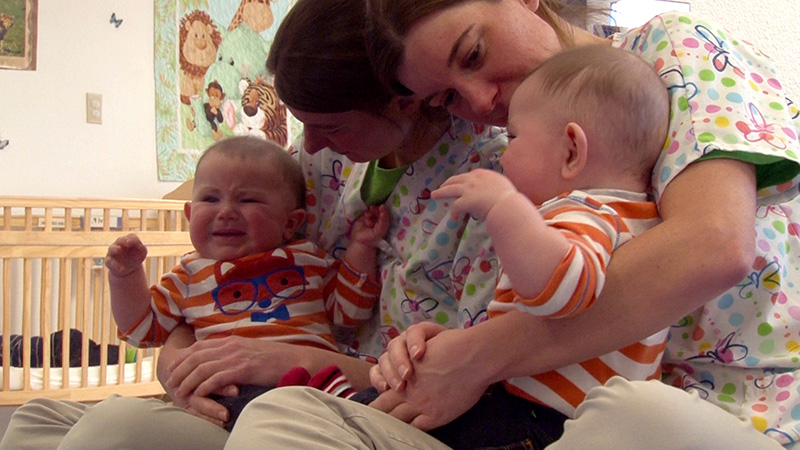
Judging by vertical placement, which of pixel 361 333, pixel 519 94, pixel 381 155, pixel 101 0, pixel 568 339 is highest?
pixel 101 0

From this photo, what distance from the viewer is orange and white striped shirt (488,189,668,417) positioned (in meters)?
0.70

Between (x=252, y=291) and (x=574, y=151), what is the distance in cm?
59

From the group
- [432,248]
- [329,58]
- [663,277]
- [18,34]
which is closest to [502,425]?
[663,277]

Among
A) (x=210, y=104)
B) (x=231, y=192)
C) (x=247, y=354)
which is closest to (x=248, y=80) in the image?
(x=210, y=104)

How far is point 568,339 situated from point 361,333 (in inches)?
23.0

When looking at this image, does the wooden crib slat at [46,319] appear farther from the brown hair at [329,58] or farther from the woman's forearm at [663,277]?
the woman's forearm at [663,277]

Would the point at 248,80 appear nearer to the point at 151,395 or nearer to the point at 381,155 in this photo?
the point at 151,395

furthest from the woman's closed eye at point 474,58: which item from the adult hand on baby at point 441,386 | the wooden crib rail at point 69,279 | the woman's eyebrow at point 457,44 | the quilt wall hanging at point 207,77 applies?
the quilt wall hanging at point 207,77

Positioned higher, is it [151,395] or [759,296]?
[759,296]

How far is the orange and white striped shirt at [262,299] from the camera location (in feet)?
3.83

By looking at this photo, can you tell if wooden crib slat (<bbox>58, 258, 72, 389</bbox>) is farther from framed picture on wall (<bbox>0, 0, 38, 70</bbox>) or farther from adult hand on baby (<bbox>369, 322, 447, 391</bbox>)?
adult hand on baby (<bbox>369, 322, 447, 391</bbox>)

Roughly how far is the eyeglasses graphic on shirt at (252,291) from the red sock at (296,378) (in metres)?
0.21

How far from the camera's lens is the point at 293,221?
1284mm

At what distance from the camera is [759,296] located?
835 mm
